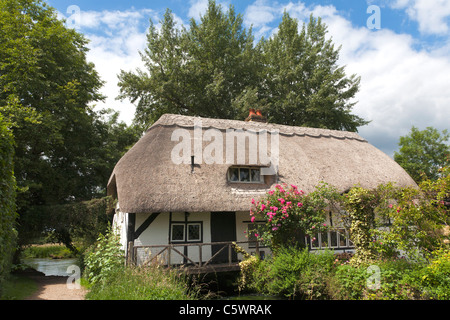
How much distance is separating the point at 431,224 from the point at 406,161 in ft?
81.3

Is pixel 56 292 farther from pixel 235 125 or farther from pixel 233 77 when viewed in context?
pixel 233 77

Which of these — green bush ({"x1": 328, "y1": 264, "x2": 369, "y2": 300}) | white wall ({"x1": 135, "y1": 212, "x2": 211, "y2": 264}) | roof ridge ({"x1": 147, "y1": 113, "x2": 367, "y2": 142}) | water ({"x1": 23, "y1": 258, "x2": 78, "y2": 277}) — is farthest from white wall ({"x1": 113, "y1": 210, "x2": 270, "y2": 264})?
water ({"x1": 23, "y1": 258, "x2": 78, "y2": 277})

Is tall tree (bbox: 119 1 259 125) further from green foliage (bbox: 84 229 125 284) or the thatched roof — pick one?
green foliage (bbox: 84 229 125 284)

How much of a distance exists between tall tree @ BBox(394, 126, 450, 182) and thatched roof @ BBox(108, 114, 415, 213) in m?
14.2

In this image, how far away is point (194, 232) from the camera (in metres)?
10.9

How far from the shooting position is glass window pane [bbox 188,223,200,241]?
10820 mm

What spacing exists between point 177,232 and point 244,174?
3.52m

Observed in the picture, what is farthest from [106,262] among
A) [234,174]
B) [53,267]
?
[53,267]

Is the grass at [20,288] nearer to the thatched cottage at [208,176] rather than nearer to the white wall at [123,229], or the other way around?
the white wall at [123,229]

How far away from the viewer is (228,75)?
2277 cm

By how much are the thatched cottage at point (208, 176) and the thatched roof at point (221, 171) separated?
1.3 inches
